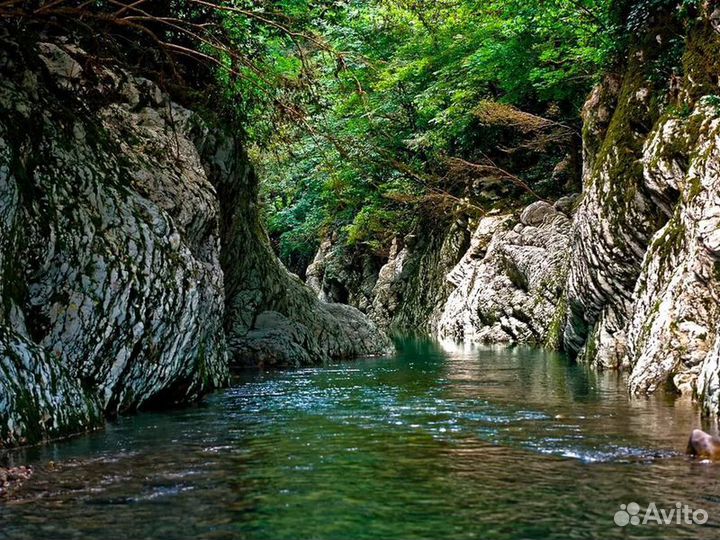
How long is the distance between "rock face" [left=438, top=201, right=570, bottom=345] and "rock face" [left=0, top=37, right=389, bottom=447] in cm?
1274

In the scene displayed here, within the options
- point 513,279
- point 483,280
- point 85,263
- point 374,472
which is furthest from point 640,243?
point 483,280

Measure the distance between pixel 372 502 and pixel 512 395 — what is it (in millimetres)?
6398

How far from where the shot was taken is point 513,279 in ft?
89.0

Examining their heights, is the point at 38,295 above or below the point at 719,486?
above

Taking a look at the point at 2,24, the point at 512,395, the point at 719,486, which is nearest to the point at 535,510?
the point at 719,486

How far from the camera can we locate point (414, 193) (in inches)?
1471

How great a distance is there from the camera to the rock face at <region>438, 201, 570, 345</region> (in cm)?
2455

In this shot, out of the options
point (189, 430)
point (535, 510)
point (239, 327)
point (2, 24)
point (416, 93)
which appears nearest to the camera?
point (535, 510)

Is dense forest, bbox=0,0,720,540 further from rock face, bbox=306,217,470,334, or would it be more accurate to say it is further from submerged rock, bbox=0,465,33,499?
rock face, bbox=306,217,470,334

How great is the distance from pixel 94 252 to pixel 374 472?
4.73m

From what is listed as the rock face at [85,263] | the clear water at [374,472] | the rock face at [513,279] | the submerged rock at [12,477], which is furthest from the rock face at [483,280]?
the submerged rock at [12,477]

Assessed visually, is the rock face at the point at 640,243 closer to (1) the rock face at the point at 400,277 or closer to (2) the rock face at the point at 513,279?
(2) the rock face at the point at 513,279

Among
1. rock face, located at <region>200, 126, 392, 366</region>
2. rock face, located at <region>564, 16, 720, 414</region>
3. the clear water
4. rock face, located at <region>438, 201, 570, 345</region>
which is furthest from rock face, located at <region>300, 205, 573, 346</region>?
the clear water

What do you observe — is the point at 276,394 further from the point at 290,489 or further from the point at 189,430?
the point at 290,489
